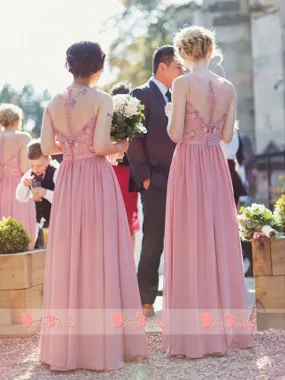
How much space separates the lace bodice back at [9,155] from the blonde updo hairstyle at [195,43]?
12.2 feet

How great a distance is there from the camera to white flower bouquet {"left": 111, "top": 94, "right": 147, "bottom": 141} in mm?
5243

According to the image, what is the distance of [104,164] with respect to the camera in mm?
5086

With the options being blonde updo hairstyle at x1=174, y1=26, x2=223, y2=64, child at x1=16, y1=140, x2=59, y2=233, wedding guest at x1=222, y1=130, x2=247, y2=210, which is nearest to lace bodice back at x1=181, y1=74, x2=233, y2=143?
blonde updo hairstyle at x1=174, y1=26, x2=223, y2=64

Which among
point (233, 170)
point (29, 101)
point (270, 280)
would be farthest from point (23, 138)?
point (29, 101)

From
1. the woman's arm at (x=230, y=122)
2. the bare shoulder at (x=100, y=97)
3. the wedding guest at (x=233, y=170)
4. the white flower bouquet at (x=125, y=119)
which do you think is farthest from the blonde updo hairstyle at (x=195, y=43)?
the wedding guest at (x=233, y=170)

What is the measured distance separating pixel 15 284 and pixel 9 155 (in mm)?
2923

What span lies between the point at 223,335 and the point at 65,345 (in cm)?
105

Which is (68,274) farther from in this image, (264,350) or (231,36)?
(231,36)

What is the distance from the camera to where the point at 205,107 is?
5238 mm

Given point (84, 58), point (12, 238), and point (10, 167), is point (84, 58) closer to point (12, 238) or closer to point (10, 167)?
point (12, 238)

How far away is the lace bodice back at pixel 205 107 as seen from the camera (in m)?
5.21

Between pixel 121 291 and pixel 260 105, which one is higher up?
pixel 260 105

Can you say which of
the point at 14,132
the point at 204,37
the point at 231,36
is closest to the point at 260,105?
the point at 231,36

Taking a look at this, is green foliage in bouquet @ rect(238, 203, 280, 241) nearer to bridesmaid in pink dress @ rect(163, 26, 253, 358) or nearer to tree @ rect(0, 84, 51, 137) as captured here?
bridesmaid in pink dress @ rect(163, 26, 253, 358)
